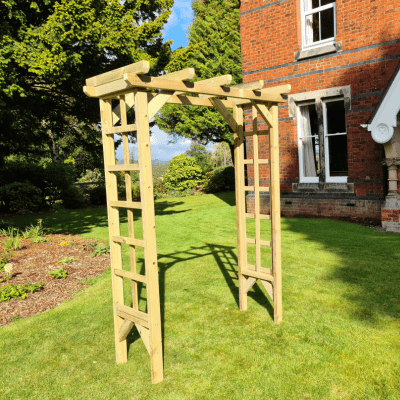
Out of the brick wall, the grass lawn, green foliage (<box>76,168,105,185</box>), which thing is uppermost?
green foliage (<box>76,168,105,185</box>)

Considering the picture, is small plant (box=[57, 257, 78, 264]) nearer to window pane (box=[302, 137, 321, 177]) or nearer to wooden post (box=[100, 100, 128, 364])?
wooden post (box=[100, 100, 128, 364])

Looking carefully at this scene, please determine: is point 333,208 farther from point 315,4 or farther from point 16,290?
point 16,290

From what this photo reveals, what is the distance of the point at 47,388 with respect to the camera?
12.8 ft

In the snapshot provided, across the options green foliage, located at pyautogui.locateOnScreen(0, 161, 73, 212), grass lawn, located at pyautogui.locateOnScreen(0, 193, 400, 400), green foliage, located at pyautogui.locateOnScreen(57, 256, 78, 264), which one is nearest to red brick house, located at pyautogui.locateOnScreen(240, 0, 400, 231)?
grass lawn, located at pyautogui.locateOnScreen(0, 193, 400, 400)

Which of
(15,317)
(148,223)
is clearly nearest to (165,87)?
(148,223)

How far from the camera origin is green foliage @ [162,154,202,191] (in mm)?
23016

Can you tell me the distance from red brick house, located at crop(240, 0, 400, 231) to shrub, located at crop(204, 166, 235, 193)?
10.6 m

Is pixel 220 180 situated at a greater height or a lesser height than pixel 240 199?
lesser

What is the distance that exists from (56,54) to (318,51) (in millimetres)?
7509

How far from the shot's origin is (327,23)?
12.5 m

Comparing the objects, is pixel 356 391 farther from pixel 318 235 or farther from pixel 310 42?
pixel 310 42

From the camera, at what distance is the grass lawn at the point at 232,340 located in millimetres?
3762

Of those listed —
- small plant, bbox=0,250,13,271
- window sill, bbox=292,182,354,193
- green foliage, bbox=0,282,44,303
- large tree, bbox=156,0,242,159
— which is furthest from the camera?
large tree, bbox=156,0,242,159

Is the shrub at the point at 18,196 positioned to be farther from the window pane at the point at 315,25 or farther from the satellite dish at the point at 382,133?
the satellite dish at the point at 382,133
